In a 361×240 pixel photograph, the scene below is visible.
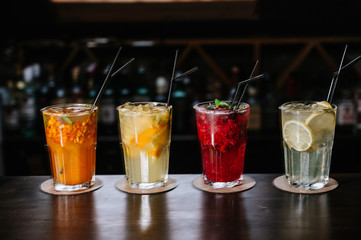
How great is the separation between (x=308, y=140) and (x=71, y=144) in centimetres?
65

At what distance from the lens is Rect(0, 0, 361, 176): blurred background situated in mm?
3029

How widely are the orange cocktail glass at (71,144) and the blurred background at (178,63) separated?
173 cm

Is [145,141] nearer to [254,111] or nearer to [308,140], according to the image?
Result: [308,140]

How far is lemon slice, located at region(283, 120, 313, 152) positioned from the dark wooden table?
135 millimetres

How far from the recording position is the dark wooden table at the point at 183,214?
987mm

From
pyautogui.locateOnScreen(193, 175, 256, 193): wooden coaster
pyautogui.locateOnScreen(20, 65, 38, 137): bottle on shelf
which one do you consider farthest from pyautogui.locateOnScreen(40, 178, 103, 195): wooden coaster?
pyautogui.locateOnScreen(20, 65, 38, 137): bottle on shelf

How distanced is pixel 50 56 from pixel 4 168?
2.89 feet

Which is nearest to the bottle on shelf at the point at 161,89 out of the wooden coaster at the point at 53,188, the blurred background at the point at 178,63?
the blurred background at the point at 178,63

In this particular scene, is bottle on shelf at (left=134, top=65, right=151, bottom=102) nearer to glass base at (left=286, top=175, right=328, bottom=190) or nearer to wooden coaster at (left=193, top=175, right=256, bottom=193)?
wooden coaster at (left=193, top=175, right=256, bottom=193)

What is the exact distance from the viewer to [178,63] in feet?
10.3

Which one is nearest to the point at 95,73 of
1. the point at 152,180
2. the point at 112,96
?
the point at 112,96

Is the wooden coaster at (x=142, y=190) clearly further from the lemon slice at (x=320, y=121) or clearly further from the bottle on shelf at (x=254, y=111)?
the bottle on shelf at (x=254, y=111)

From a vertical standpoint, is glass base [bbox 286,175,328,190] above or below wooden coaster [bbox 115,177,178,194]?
below

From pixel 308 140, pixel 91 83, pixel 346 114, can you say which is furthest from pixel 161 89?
pixel 308 140
